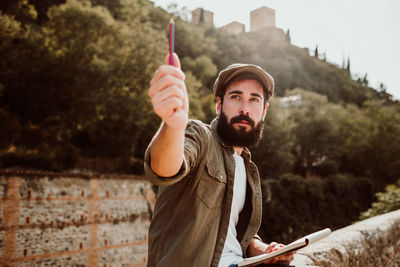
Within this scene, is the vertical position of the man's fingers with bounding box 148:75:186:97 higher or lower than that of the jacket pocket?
higher

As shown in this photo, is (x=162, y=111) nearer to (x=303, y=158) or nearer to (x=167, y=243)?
(x=167, y=243)

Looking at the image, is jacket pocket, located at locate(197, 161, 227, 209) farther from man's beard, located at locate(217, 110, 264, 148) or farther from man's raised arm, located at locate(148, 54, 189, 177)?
man's raised arm, located at locate(148, 54, 189, 177)

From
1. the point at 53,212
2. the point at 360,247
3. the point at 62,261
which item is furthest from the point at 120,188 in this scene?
the point at 360,247

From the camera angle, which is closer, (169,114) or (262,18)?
(169,114)

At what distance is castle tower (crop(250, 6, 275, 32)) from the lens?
8288 centimetres

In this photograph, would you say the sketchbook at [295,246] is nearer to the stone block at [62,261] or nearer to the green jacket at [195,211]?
the green jacket at [195,211]

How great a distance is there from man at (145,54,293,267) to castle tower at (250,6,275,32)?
86134 mm

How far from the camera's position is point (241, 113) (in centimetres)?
193

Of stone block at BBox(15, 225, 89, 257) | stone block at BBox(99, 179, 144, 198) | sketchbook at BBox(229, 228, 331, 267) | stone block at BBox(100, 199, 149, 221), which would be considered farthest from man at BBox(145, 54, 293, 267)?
stone block at BBox(99, 179, 144, 198)

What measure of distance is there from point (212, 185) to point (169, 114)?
682mm

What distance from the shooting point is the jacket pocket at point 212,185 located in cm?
159

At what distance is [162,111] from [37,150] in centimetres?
1721

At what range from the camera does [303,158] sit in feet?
112

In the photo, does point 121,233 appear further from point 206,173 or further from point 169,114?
point 169,114
